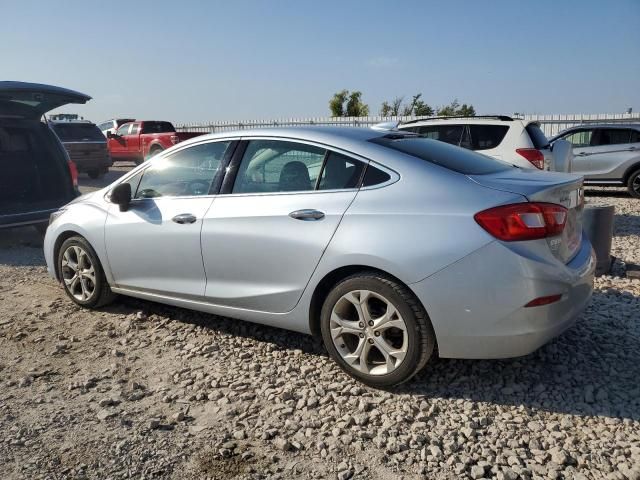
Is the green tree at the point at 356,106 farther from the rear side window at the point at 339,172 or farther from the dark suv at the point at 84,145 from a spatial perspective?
the rear side window at the point at 339,172

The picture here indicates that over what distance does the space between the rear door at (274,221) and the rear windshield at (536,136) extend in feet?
18.3

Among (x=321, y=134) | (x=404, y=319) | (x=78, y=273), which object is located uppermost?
(x=321, y=134)

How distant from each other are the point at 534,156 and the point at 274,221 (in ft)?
18.7

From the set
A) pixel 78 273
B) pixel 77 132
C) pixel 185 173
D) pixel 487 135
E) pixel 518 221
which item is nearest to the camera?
pixel 518 221

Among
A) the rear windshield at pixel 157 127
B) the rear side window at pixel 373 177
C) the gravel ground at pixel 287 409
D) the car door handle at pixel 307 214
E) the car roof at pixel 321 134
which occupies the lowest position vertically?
the gravel ground at pixel 287 409

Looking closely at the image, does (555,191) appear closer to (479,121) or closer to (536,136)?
(536,136)

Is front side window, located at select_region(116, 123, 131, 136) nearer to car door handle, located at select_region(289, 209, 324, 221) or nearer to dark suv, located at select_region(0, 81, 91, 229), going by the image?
dark suv, located at select_region(0, 81, 91, 229)

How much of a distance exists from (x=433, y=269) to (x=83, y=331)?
2.90m

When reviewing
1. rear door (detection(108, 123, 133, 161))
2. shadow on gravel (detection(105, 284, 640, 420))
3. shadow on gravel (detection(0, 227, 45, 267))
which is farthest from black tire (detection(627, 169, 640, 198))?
rear door (detection(108, 123, 133, 161))

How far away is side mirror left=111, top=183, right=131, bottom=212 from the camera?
13.9ft

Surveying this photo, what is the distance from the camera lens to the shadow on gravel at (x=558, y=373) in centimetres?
305

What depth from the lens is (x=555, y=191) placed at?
119 inches

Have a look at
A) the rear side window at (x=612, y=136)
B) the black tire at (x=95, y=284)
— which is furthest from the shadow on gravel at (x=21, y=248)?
the rear side window at (x=612, y=136)

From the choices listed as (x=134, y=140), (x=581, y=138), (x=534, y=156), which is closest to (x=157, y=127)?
(x=134, y=140)
